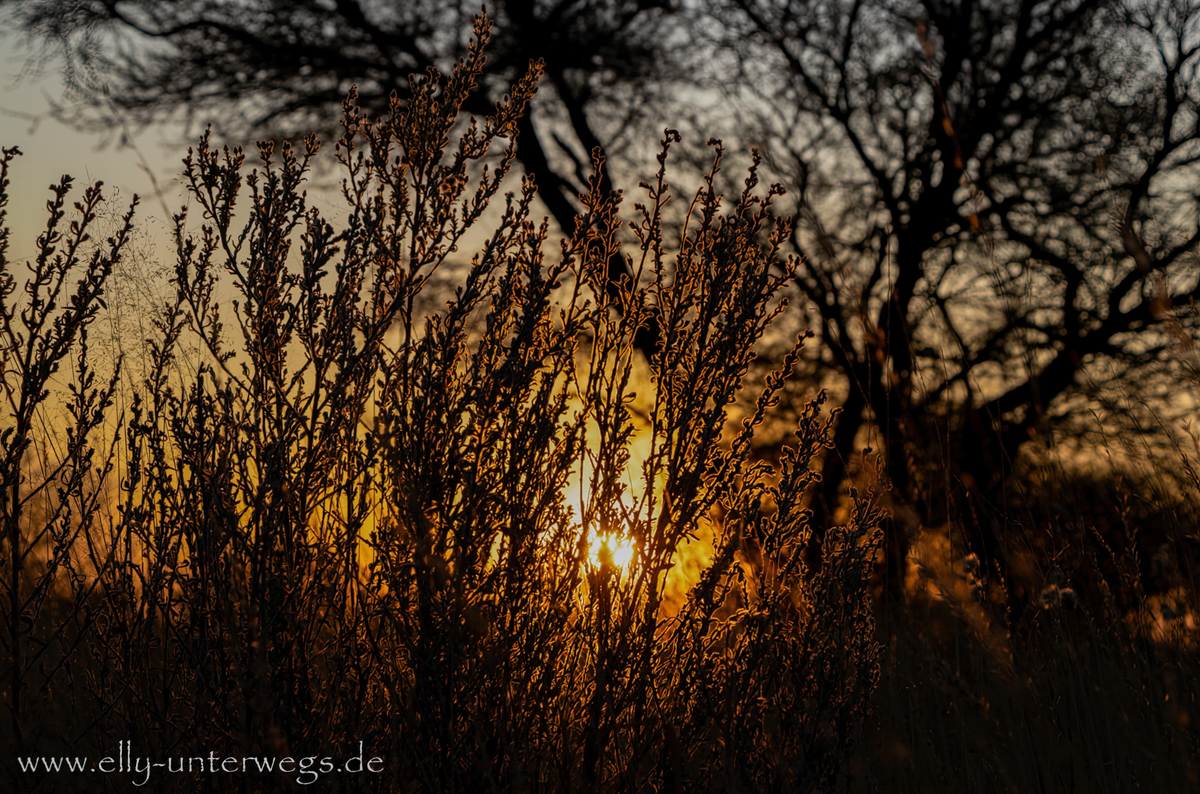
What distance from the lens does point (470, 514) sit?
84.0 inches

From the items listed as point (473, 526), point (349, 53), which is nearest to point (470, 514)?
point (473, 526)

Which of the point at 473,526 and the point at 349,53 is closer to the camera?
the point at 473,526

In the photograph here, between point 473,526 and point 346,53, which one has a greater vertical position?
point 346,53

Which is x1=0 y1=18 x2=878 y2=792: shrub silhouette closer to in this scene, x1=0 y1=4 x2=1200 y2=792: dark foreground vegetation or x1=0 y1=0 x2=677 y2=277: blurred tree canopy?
x1=0 y1=4 x2=1200 y2=792: dark foreground vegetation

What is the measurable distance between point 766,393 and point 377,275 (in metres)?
1.13

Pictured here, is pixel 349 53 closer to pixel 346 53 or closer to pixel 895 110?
pixel 346 53

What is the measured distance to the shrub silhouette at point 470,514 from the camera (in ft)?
7.18

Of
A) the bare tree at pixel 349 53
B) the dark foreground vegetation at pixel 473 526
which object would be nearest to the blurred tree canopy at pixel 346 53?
the bare tree at pixel 349 53

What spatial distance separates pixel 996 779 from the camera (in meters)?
2.50

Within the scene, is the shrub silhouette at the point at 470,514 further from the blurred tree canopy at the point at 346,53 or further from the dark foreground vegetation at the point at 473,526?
the blurred tree canopy at the point at 346,53

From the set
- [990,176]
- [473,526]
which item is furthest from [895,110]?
[473,526]

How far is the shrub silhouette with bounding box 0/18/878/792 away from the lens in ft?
7.18

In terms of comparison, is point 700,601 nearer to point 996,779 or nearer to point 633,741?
point 633,741

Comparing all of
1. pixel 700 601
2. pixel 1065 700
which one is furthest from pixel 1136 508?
pixel 700 601
